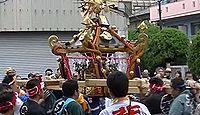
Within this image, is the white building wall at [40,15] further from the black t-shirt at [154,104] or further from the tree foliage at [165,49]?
the black t-shirt at [154,104]

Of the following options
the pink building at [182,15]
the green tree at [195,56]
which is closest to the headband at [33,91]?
the green tree at [195,56]

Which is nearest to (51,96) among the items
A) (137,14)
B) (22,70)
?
(22,70)

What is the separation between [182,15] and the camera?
140 ft

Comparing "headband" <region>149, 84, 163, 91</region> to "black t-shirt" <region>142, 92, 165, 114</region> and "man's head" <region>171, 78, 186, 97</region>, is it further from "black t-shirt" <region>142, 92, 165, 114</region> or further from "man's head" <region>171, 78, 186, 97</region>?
"man's head" <region>171, 78, 186, 97</region>

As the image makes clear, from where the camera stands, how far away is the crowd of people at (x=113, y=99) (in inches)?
213

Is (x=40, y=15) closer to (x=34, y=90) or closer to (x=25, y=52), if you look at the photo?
(x=25, y=52)

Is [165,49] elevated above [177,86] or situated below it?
A: above

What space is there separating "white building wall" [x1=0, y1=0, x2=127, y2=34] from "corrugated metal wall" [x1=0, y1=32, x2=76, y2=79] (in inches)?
16.7

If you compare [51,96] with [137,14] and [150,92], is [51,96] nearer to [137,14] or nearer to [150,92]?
[150,92]

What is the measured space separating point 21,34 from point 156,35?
1106 cm

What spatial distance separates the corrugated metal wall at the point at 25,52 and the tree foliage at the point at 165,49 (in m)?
8.62

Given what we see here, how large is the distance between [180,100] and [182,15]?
3570 centimetres

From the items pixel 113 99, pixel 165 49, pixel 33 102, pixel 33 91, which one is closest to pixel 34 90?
pixel 33 91

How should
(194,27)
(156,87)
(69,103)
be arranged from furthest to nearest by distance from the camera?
(194,27) < (156,87) < (69,103)
